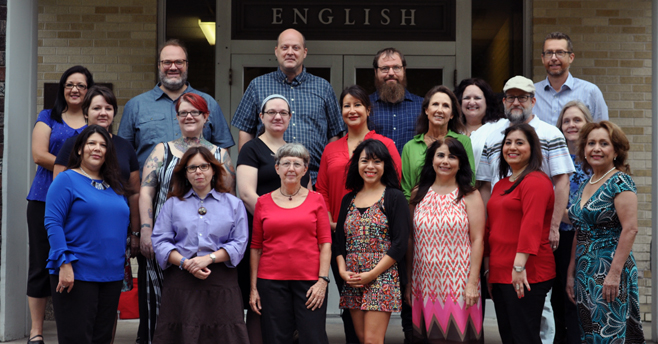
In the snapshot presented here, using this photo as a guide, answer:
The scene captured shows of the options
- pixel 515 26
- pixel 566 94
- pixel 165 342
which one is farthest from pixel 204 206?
pixel 515 26

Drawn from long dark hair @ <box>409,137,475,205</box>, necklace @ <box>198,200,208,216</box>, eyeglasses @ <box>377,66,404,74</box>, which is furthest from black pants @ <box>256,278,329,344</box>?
eyeglasses @ <box>377,66,404,74</box>

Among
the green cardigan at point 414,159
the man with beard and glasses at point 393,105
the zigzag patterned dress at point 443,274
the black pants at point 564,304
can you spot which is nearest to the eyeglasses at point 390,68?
the man with beard and glasses at point 393,105

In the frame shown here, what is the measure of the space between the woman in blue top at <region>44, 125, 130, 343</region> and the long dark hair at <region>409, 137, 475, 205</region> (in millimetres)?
1962

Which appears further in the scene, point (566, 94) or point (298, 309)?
point (566, 94)

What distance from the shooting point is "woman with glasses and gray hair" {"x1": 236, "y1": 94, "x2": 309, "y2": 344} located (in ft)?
14.4

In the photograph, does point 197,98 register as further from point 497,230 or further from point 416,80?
point 416,80

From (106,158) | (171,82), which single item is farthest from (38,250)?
(171,82)

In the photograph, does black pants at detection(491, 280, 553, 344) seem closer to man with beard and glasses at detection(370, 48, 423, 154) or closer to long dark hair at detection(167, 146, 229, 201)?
man with beard and glasses at detection(370, 48, 423, 154)

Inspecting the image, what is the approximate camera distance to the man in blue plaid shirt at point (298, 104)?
15.9 feet

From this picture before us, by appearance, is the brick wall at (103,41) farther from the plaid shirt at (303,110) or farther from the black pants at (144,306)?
the black pants at (144,306)

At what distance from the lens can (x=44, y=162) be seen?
4.57 metres

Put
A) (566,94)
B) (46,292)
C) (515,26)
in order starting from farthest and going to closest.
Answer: (515,26) → (566,94) → (46,292)

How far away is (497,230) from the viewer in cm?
408

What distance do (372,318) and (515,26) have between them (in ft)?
13.4
